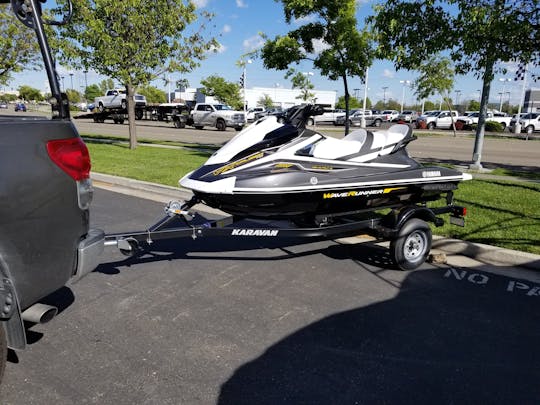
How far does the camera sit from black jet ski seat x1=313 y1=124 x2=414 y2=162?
4.45 m

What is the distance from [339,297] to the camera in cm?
412

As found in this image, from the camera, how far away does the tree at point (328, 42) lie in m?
10.6

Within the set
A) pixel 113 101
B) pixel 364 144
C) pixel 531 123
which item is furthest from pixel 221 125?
pixel 364 144

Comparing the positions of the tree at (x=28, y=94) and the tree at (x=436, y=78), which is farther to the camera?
the tree at (x=28, y=94)

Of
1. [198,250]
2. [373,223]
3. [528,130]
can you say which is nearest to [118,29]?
[198,250]

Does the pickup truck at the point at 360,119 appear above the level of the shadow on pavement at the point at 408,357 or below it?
above

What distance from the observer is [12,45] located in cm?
1652

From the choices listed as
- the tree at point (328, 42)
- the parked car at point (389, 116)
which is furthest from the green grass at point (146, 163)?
the parked car at point (389, 116)

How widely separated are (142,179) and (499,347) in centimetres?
762

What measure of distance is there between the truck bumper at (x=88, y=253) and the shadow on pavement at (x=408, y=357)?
1.18m

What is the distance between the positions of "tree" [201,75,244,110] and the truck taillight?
212 ft

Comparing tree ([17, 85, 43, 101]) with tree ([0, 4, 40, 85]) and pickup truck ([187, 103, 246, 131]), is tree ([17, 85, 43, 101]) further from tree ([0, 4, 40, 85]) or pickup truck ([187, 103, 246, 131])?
tree ([0, 4, 40, 85])

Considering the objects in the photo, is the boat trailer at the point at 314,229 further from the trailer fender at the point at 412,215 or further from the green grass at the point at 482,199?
the green grass at the point at 482,199

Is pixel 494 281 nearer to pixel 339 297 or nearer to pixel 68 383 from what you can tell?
pixel 339 297
